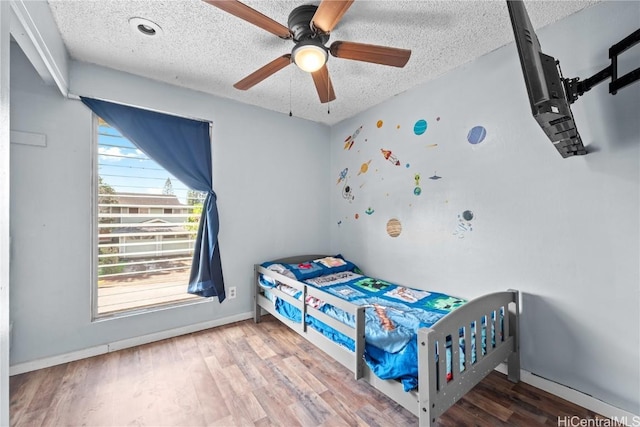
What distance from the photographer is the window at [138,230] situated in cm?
229

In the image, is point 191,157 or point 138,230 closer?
point 138,230

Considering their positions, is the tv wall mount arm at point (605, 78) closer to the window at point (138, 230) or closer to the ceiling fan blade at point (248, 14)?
the ceiling fan blade at point (248, 14)

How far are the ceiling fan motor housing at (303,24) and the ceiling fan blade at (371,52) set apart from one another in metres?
0.10

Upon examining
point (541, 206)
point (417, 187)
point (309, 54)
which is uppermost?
point (309, 54)

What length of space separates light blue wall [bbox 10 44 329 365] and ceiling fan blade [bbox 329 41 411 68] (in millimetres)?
1621

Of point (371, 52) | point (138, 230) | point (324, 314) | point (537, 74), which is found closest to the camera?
point (537, 74)

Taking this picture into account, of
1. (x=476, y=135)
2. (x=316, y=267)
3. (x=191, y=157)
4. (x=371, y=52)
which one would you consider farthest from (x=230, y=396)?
(x=476, y=135)

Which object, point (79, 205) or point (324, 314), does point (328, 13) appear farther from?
point (79, 205)

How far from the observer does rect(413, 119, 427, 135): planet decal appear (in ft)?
8.00

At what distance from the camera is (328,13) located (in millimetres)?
1300

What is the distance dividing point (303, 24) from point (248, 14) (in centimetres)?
36

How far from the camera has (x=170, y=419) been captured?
5.03 ft

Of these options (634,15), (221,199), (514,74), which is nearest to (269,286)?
(221,199)

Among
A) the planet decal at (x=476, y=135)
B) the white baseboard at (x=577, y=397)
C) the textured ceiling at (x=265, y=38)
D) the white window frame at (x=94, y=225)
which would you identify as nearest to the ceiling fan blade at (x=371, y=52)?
the textured ceiling at (x=265, y=38)
